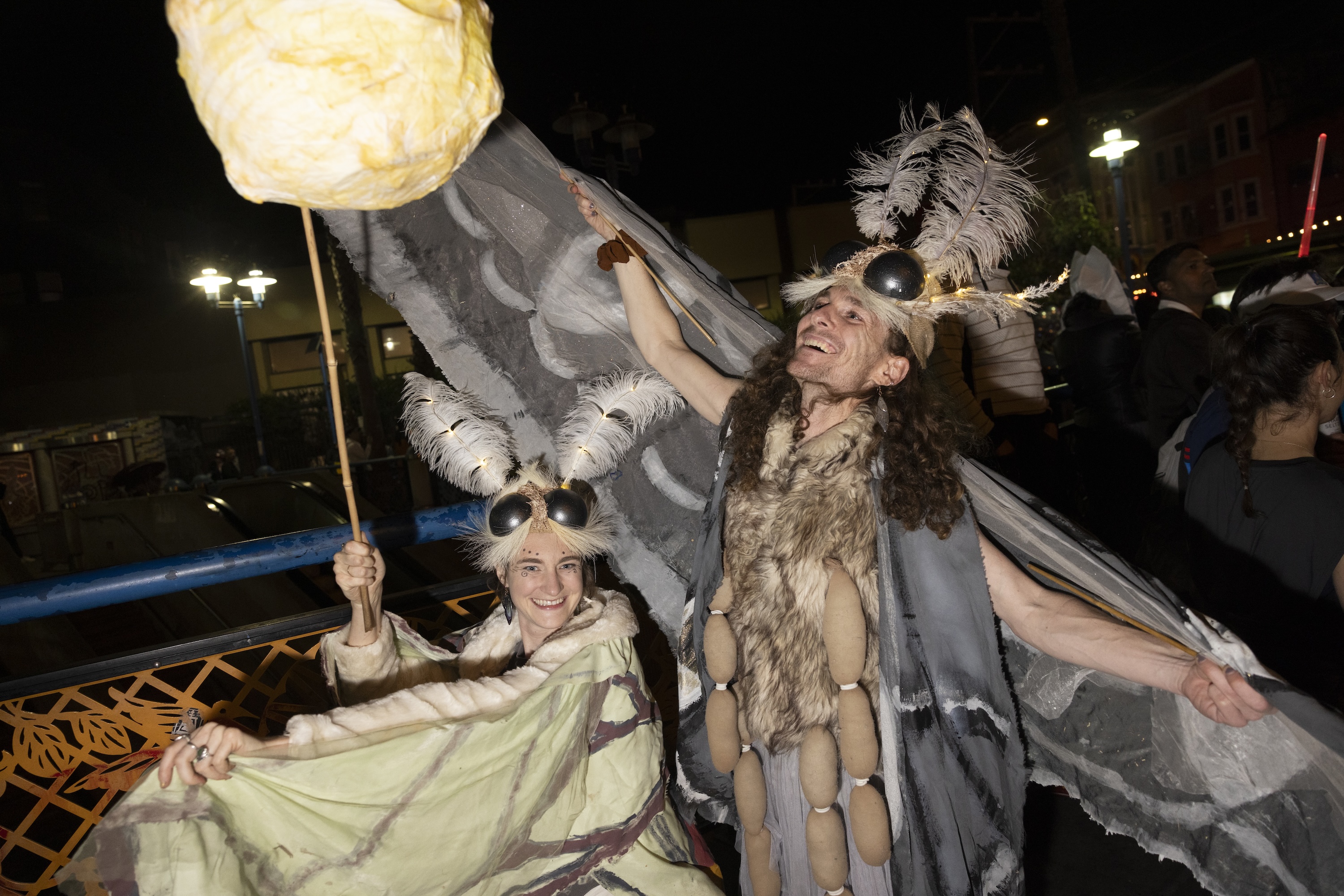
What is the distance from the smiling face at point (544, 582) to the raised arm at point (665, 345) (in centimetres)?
64

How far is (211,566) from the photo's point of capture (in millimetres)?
2652

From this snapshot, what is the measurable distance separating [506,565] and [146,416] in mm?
26383

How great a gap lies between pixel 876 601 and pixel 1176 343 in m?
3.84

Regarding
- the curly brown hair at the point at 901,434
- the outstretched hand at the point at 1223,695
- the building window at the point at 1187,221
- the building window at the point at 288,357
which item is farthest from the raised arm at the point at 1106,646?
the building window at the point at 1187,221

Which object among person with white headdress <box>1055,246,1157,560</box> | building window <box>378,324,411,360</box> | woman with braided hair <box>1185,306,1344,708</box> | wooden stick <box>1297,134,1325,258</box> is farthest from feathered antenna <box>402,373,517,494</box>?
building window <box>378,324,411,360</box>

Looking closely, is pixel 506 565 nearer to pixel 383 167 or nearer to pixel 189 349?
pixel 383 167

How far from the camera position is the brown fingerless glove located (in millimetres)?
2459

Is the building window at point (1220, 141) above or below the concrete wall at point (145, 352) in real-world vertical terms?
above

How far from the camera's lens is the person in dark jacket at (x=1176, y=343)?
187 inches

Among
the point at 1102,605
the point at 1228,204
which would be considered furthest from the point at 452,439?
the point at 1228,204

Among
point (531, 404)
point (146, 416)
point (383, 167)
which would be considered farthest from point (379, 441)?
point (146, 416)

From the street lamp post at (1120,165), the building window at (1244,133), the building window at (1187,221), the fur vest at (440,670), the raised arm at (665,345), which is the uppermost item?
the building window at (1244,133)

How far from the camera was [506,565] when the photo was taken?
2434 mm

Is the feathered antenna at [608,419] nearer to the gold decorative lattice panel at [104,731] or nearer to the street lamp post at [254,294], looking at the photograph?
the gold decorative lattice panel at [104,731]
